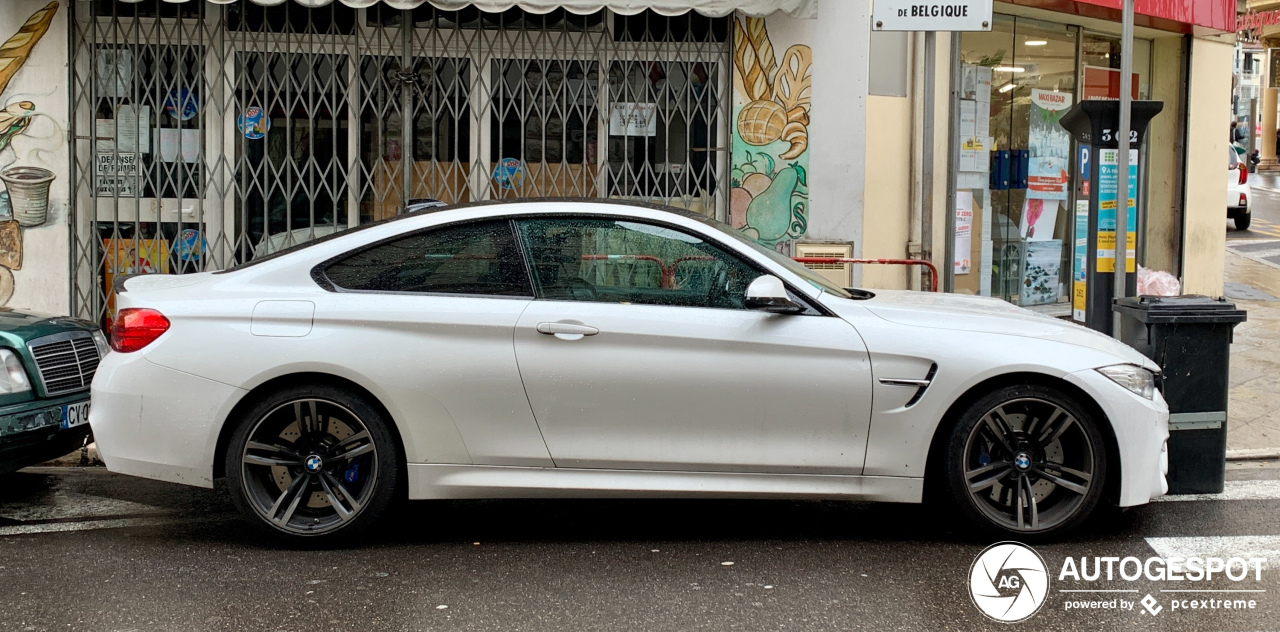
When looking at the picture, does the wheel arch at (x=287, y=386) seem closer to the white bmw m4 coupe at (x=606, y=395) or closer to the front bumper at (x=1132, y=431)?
the white bmw m4 coupe at (x=606, y=395)

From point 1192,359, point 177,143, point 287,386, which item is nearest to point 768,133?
point 177,143

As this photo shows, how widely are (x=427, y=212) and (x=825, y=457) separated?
1976 millimetres

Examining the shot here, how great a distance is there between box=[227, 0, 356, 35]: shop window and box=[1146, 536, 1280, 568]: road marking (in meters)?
6.96

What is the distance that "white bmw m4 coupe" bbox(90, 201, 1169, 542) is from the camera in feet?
16.4

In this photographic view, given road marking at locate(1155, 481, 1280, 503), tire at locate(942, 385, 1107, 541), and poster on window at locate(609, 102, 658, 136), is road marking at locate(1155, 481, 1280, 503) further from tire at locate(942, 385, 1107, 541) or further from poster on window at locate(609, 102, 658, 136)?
poster on window at locate(609, 102, 658, 136)

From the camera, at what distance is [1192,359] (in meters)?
5.92

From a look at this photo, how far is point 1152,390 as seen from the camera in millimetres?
5188

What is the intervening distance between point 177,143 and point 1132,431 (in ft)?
24.3

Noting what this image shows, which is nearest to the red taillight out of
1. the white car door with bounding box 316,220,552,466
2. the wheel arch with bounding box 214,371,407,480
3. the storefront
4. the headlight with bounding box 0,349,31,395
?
the wheel arch with bounding box 214,371,407,480

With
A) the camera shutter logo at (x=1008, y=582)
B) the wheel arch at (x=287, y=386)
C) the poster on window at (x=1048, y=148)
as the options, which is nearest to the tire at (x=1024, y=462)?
the camera shutter logo at (x=1008, y=582)

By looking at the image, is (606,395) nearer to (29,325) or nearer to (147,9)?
(29,325)

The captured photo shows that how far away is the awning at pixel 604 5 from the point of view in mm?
8875

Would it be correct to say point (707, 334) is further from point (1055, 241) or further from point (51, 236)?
point (1055, 241)

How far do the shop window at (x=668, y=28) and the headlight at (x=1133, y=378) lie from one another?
5609 mm
